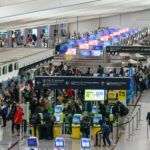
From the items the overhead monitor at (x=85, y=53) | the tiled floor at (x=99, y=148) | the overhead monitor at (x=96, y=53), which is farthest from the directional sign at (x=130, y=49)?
the tiled floor at (x=99, y=148)

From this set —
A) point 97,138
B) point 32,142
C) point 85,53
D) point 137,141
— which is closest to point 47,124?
point 97,138

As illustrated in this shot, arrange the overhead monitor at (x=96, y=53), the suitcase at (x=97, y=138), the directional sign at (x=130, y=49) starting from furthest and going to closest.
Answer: the overhead monitor at (x=96, y=53) → the directional sign at (x=130, y=49) → the suitcase at (x=97, y=138)

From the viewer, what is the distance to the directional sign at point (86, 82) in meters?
19.9

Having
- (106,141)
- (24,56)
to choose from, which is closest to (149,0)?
(24,56)

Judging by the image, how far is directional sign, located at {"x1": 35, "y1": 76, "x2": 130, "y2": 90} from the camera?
1992 cm

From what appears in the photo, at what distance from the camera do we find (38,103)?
22484 mm

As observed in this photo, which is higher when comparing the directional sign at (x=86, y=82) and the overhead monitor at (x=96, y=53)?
the overhead monitor at (x=96, y=53)

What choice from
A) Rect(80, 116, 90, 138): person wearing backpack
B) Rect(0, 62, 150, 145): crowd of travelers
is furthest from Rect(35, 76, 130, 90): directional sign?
Rect(80, 116, 90, 138): person wearing backpack

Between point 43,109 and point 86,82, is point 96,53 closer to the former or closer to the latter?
point 43,109

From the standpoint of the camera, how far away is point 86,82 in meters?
20.0

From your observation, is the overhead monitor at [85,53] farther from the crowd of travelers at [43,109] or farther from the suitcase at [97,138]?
the suitcase at [97,138]

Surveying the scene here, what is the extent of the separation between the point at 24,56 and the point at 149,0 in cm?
773

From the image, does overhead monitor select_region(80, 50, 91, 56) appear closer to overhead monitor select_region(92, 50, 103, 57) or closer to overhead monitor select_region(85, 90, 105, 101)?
overhead monitor select_region(92, 50, 103, 57)

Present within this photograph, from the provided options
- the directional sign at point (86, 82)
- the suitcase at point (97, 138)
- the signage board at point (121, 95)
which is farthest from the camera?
the signage board at point (121, 95)
